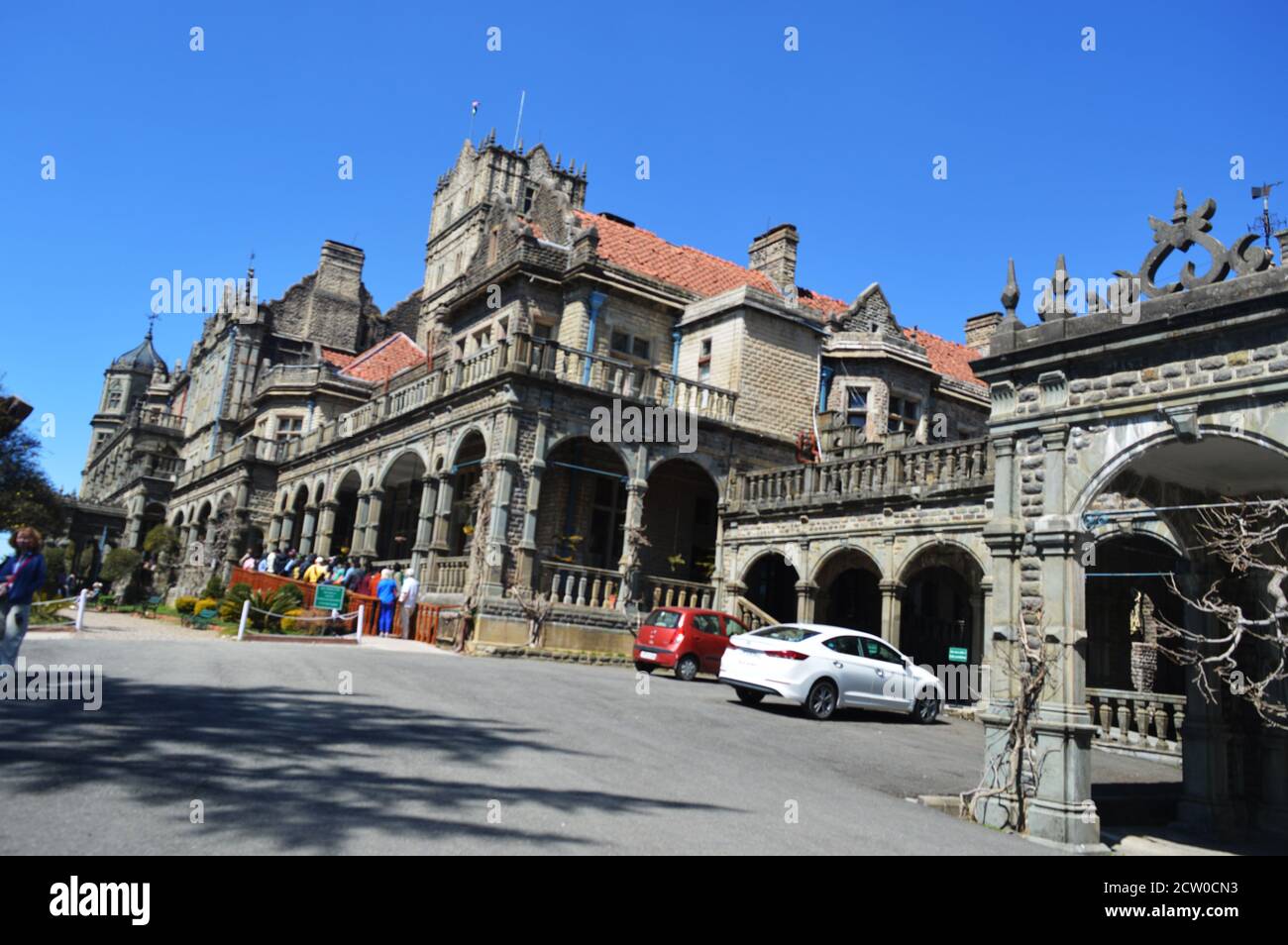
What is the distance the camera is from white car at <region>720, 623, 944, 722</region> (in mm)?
14211

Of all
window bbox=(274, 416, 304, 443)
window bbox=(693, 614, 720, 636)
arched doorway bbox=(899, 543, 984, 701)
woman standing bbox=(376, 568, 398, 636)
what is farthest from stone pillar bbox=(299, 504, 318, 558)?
arched doorway bbox=(899, 543, 984, 701)

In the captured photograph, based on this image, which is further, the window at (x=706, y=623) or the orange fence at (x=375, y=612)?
the orange fence at (x=375, y=612)

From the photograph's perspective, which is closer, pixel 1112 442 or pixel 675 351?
pixel 1112 442

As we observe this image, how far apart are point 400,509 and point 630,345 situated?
37.9 ft

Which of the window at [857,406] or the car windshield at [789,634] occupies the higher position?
the window at [857,406]

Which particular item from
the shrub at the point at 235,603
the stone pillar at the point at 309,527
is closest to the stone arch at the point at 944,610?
the shrub at the point at 235,603

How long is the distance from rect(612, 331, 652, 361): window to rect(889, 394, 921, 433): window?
26.0 feet

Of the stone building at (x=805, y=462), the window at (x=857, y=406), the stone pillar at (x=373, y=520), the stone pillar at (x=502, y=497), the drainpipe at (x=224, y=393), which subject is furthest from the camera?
the drainpipe at (x=224, y=393)

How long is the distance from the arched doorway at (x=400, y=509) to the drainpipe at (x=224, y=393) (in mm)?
19679

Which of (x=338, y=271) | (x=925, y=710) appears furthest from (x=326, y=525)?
(x=338, y=271)

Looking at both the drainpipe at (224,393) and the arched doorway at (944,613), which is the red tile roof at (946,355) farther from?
the drainpipe at (224,393)

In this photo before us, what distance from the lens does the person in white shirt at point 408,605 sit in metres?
22.2

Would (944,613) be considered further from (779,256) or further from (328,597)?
(328,597)

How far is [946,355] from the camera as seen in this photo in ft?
112
